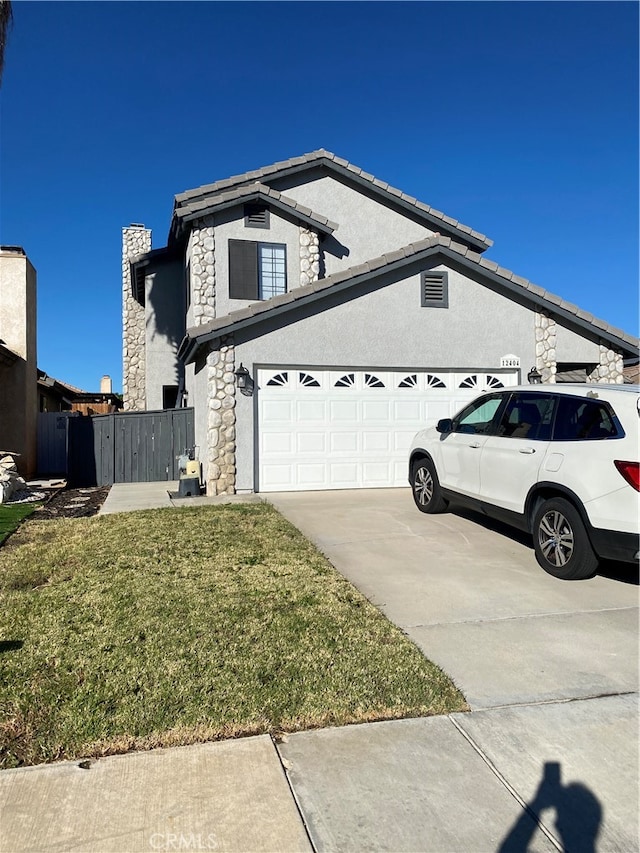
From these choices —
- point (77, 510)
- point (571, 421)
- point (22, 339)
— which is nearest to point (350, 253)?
point (22, 339)

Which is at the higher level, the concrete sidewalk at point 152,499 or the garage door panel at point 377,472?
the garage door panel at point 377,472

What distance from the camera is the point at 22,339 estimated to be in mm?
14477

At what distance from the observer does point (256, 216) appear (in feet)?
48.8

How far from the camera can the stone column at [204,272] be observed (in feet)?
47.1

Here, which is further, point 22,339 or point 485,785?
point 22,339

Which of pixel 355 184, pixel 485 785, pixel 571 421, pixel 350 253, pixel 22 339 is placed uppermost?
pixel 355 184

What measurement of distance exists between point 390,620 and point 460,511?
183 inches

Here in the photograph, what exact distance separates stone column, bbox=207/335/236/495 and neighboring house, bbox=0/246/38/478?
6.24 metres

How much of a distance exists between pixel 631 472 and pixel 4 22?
939cm

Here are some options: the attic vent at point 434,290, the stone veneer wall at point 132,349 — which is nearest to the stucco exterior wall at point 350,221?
the attic vent at point 434,290

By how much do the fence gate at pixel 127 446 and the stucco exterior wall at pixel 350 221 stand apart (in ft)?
19.8

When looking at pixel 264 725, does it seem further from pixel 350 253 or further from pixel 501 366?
pixel 350 253

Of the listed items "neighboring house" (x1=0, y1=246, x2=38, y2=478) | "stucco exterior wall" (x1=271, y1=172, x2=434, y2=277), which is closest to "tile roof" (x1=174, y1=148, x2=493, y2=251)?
"stucco exterior wall" (x1=271, y1=172, x2=434, y2=277)

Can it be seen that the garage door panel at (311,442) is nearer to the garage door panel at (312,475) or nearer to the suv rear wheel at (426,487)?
the garage door panel at (312,475)
